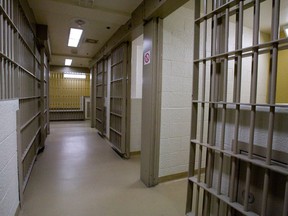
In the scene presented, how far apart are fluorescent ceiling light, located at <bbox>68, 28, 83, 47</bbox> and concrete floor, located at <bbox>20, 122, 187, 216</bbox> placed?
2.91 metres

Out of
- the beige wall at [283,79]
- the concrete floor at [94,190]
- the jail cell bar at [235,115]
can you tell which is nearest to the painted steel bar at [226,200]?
the jail cell bar at [235,115]

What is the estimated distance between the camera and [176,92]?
294 centimetres

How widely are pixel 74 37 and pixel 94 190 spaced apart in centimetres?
397

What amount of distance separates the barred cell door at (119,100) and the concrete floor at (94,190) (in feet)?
1.47

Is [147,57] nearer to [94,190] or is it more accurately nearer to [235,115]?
[235,115]

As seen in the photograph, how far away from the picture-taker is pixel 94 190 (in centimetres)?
261

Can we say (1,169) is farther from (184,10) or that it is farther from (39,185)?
(184,10)

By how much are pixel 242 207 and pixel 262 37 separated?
4278 mm

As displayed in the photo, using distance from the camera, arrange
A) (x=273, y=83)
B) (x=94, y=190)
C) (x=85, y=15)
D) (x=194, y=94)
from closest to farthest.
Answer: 1. (x=273, y=83)
2. (x=194, y=94)
3. (x=94, y=190)
4. (x=85, y=15)

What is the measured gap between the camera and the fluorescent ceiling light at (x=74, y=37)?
4.47 m

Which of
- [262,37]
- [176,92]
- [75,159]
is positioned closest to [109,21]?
[176,92]

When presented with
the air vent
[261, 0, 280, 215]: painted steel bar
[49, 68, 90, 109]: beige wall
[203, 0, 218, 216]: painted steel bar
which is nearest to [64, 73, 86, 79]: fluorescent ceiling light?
[49, 68, 90, 109]: beige wall

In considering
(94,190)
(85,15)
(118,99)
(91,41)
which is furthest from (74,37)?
(94,190)

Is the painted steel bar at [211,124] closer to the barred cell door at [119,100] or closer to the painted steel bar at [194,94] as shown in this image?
the painted steel bar at [194,94]
